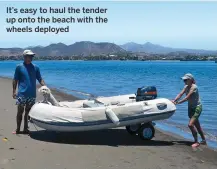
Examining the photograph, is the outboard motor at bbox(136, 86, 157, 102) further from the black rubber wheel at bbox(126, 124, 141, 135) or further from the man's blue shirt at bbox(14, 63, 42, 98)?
the man's blue shirt at bbox(14, 63, 42, 98)

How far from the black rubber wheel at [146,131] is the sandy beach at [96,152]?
5.5 inches

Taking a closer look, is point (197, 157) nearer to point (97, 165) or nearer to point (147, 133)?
point (147, 133)

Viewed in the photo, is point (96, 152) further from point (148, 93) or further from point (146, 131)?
point (148, 93)

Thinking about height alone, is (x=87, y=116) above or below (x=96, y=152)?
above

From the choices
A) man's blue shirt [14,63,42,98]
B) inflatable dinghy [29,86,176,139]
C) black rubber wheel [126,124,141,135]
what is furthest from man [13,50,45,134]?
black rubber wheel [126,124,141,135]

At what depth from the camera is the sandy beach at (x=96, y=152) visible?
7.25m

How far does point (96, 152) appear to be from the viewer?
322 inches

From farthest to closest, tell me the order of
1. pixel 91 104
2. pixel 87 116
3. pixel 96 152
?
pixel 91 104 < pixel 87 116 < pixel 96 152

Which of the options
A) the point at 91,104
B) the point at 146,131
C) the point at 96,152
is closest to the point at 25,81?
the point at 91,104

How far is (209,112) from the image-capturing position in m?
16.6

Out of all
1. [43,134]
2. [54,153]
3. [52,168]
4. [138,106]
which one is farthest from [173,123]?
[52,168]

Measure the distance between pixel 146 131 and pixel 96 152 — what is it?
1.90 m

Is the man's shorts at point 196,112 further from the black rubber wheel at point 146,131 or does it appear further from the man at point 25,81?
the man at point 25,81

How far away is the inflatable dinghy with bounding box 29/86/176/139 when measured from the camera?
29.6 feet
